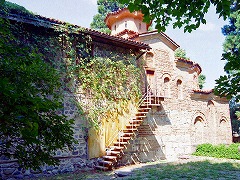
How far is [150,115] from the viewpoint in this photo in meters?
12.3

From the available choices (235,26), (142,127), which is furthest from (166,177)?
(235,26)

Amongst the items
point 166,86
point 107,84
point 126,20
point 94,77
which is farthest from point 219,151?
point 126,20

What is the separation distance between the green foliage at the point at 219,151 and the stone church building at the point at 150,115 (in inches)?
19.5

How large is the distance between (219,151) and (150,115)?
4.99m

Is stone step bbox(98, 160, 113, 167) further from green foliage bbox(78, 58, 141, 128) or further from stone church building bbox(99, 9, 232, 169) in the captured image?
stone church building bbox(99, 9, 232, 169)

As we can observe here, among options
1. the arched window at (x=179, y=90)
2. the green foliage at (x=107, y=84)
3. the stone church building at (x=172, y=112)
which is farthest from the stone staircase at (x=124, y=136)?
the arched window at (x=179, y=90)

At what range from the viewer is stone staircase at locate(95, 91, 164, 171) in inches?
367

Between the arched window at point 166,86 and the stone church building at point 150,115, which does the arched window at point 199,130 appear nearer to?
the stone church building at point 150,115

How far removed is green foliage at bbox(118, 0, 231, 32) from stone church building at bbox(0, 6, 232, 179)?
623 centimetres

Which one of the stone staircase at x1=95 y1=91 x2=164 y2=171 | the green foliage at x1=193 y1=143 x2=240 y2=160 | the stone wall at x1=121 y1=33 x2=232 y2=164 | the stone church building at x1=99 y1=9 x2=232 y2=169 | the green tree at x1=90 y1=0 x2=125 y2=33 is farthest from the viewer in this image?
the green tree at x1=90 y1=0 x2=125 y2=33

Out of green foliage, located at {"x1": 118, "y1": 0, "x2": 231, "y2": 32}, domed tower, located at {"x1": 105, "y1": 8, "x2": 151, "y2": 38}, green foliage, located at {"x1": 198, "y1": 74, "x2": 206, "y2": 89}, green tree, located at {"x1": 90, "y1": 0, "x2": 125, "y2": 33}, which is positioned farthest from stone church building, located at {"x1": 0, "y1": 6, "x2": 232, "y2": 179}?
green foliage, located at {"x1": 198, "y1": 74, "x2": 206, "y2": 89}

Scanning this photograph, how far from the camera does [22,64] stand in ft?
13.0

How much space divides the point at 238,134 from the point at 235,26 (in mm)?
10758

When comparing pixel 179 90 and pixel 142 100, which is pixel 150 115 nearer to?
pixel 142 100
